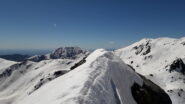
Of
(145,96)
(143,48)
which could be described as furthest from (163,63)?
(145,96)

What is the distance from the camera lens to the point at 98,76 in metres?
19.5

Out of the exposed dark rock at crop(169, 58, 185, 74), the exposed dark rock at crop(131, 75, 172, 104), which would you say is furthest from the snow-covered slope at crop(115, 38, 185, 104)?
the exposed dark rock at crop(131, 75, 172, 104)

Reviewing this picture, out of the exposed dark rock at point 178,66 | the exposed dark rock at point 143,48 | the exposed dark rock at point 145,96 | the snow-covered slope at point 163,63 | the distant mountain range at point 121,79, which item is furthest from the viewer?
the exposed dark rock at point 143,48

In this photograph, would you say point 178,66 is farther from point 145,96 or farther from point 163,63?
point 145,96

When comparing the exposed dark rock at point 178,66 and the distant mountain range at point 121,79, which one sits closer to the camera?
the distant mountain range at point 121,79

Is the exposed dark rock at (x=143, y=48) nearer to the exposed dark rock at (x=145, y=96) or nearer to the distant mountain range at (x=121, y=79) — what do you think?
the distant mountain range at (x=121, y=79)

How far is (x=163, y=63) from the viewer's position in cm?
12712

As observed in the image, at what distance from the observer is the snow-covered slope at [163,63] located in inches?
3698

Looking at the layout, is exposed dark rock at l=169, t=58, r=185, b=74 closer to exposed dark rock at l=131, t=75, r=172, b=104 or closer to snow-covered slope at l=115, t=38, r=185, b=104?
snow-covered slope at l=115, t=38, r=185, b=104

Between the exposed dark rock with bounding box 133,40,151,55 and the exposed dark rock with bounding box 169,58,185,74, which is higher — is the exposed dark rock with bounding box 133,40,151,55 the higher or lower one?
the higher one

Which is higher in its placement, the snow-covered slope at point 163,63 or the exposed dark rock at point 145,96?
the exposed dark rock at point 145,96

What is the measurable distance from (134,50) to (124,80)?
154460mm

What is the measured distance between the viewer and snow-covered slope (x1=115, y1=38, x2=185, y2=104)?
308 ft

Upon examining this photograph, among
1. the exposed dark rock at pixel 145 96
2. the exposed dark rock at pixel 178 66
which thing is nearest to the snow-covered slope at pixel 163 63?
the exposed dark rock at pixel 178 66
